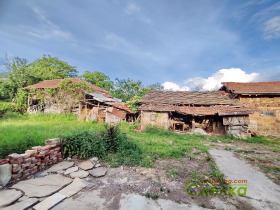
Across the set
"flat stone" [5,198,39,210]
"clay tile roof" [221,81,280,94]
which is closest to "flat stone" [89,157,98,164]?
"flat stone" [5,198,39,210]

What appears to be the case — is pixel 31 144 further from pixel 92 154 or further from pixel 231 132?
pixel 231 132

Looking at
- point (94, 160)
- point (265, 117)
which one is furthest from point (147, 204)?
point (265, 117)

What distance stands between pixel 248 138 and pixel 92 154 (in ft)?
39.0

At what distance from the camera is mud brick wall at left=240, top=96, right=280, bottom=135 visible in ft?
39.8

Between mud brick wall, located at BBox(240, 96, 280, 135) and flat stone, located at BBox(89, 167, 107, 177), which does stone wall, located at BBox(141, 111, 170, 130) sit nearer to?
mud brick wall, located at BBox(240, 96, 280, 135)

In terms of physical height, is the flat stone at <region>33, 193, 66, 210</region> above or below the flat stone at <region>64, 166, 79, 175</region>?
below

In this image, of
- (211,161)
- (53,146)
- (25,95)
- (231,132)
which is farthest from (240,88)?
(25,95)

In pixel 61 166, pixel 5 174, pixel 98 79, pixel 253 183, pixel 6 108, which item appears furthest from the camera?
pixel 98 79

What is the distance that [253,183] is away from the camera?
159 inches

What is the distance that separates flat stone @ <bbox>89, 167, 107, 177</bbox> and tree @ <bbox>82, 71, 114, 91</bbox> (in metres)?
28.6

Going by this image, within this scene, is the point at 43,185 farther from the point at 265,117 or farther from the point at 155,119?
the point at 265,117

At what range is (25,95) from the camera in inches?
690

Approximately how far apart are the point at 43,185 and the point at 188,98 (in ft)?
43.4

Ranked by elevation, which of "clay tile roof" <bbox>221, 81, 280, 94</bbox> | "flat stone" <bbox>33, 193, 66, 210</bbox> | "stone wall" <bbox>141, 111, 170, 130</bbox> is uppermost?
"clay tile roof" <bbox>221, 81, 280, 94</bbox>
